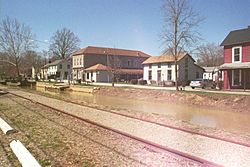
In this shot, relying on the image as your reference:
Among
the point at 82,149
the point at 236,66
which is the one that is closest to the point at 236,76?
the point at 236,66

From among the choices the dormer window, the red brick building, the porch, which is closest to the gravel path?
the porch

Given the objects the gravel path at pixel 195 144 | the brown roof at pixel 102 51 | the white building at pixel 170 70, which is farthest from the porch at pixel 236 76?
the brown roof at pixel 102 51

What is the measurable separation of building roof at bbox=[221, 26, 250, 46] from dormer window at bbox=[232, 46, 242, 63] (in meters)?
0.61

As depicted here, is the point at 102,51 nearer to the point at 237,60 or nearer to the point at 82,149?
the point at 237,60

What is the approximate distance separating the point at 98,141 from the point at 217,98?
50.3ft

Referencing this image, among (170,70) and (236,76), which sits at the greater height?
(170,70)

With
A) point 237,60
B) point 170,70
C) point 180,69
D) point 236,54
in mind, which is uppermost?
point 236,54

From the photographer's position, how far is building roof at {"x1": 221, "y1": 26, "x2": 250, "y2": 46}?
27.1 meters

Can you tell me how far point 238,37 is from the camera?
28.0 metres

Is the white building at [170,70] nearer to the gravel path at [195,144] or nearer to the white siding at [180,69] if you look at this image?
the white siding at [180,69]

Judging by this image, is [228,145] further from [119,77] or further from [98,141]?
[119,77]

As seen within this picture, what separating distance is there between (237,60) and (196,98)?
8.00 meters

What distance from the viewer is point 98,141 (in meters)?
8.10

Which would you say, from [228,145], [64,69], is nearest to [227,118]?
[228,145]
